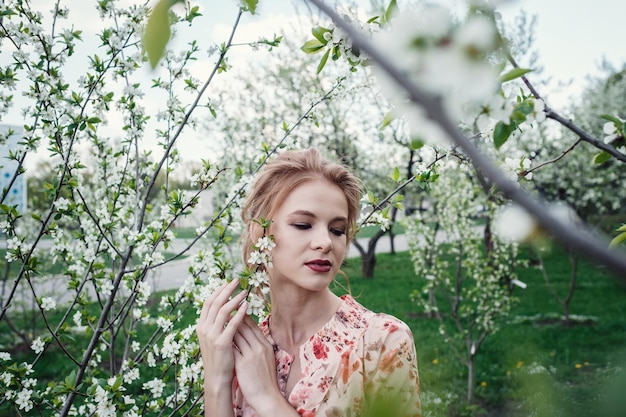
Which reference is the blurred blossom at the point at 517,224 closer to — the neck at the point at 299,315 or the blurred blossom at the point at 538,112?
the blurred blossom at the point at 538,112

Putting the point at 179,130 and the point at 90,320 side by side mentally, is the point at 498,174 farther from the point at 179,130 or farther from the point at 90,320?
the point at 90,320

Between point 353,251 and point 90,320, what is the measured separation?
537 inches

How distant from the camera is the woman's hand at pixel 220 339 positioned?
162cm

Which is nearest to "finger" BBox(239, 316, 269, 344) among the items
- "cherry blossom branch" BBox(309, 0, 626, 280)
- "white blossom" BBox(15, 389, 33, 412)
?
"white blossom" BBox(15, 389, 33, 412)

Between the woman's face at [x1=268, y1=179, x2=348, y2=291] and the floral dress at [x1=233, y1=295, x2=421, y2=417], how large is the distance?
0.59 feet

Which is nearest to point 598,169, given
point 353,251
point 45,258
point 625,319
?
point 625,319

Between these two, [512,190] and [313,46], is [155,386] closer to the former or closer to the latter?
[313,46]

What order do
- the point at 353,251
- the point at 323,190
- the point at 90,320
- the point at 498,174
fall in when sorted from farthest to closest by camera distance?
the point at 353,251 → the point at 90,320 → the point at 323,190 → the point at 498,174

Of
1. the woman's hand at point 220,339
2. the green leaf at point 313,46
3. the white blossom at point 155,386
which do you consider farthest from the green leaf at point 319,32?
the white blossom at point 155,386

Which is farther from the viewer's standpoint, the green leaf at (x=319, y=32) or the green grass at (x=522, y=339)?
the green grass at (x=522, y=339)

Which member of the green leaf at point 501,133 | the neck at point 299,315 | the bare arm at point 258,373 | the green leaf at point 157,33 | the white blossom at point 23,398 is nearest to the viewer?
the green leaf at point 157,33

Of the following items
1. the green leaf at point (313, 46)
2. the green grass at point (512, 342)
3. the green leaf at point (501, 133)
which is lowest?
the green leaf at point (501, 133)

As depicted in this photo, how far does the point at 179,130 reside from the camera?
239 centimetres

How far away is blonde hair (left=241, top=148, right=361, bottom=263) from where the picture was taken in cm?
193
